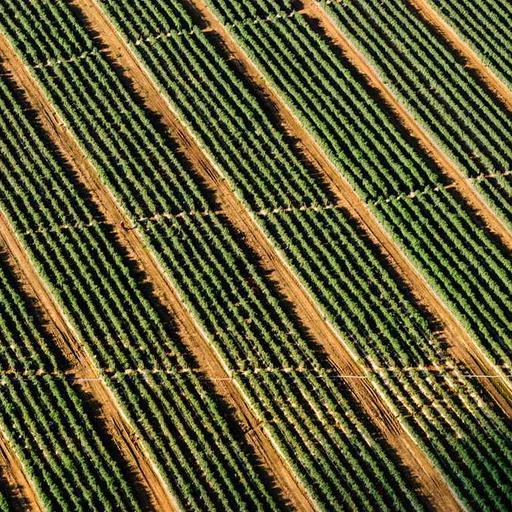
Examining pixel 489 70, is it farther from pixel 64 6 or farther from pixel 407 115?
pixel 64 6

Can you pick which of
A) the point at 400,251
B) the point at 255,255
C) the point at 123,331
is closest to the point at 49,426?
the point at 123,331

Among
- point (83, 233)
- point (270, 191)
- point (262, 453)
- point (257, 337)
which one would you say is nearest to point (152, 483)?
point (262, 453)

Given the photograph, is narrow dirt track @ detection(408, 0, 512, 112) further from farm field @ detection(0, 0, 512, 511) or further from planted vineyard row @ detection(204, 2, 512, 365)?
planted vineyard row @ detection(204, 2, 512, 365)

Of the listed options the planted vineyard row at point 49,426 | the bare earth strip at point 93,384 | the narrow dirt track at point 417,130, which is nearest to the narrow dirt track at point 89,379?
the bare earth strip at point 93,384

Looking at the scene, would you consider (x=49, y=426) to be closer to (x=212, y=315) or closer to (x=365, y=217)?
(x=212, y=315)

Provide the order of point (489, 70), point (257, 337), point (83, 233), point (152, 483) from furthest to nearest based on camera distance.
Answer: point (489, 70)
point (83, 233)
point (257, 337)
point (152, 483)

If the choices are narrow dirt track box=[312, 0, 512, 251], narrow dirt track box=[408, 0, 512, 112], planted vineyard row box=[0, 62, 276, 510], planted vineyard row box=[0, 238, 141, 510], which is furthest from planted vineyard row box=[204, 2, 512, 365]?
planted vineyard row box=[0, 238, 141, 510]
